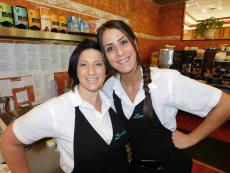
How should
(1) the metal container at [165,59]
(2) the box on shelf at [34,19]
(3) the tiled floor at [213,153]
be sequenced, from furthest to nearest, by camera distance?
(1) the metal container at [165,59], (3) the tiled floor at [213,153], (2) the box on shelf at [34,19]

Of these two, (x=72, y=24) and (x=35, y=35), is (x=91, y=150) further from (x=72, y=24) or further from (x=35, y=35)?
(x=72, y=24)

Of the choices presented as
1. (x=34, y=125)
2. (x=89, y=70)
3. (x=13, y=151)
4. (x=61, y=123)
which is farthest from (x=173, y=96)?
(x=13, y=151)

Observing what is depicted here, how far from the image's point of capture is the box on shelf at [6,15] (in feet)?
4.58

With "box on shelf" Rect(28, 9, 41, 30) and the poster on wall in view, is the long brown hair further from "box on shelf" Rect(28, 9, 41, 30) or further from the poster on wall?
the poster on wall

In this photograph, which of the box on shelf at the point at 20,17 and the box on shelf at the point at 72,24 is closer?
the box on shelf at the point at 20,17

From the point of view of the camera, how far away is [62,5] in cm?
220

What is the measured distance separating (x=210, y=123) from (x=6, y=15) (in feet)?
5.88

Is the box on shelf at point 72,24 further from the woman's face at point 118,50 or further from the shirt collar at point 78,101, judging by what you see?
the shirt collar at point 78,101

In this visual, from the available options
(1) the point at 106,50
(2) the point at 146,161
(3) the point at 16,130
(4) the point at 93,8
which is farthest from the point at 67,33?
(2) the point at 146,161

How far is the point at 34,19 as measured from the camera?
63.0 inches

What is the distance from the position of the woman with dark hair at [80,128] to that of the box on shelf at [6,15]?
2.49 ft

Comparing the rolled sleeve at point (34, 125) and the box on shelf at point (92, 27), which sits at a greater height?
the box on shelf at point (92, 27)

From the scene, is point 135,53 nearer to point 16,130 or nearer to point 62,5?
point 16,130

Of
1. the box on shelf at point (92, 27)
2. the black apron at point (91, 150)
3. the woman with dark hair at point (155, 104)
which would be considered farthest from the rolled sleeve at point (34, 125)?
the box on shelf at point (92, 27)
